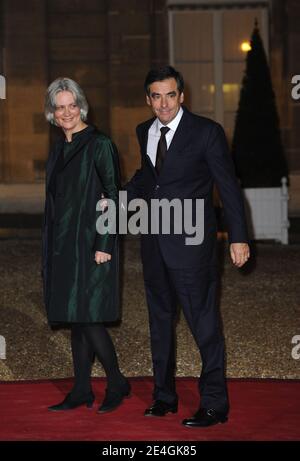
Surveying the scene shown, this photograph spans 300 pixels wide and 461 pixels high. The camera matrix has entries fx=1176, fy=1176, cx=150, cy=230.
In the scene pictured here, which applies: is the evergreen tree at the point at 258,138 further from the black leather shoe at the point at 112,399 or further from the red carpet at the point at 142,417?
the black leather shoe at the point at 112,399

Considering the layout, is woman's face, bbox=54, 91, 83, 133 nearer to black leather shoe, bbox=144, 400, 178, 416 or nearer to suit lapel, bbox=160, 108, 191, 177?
suit lapel, bbox=160, 108, 191, 177

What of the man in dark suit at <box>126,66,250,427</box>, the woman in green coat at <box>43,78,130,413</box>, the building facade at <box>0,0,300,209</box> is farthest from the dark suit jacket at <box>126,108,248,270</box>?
the building facade at <box>0,0,300,209</box>

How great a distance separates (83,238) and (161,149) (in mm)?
609

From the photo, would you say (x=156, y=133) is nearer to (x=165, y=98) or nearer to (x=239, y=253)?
(x=165, y=98)

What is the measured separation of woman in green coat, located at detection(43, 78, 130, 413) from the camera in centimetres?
602

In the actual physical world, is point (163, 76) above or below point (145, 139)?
above

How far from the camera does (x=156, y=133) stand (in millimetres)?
6086

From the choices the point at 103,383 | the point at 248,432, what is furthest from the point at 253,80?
the point at 248,432

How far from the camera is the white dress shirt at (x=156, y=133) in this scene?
236 inches

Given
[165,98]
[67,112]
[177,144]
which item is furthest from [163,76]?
[67,112]

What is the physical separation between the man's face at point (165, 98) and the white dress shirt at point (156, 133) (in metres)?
0.04

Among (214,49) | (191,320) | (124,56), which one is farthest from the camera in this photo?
(214,49)

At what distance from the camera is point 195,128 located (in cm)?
592

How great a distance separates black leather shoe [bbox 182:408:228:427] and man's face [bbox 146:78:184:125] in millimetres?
1479
